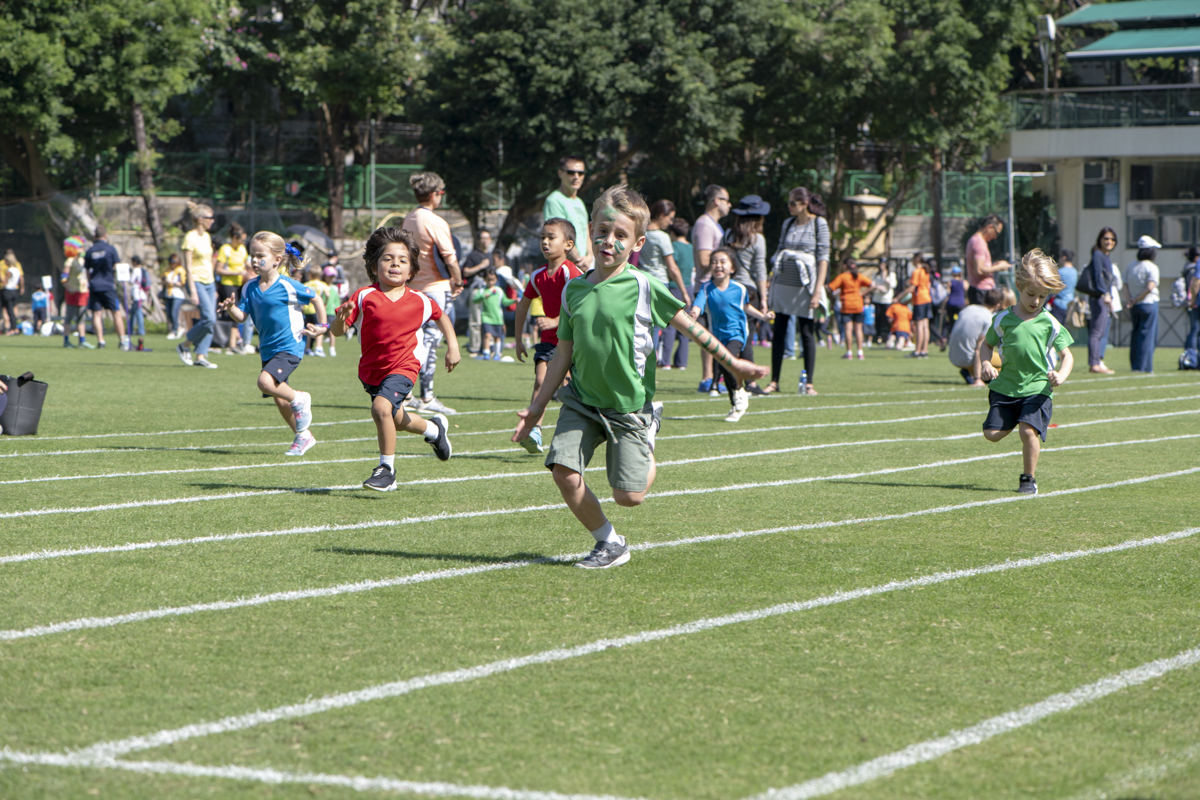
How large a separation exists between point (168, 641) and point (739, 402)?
780 centimetres

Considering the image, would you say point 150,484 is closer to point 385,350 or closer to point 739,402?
point 385,350

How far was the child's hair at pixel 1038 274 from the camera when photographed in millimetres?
8500

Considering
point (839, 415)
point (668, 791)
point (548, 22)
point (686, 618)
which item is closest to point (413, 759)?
point (668, 791)

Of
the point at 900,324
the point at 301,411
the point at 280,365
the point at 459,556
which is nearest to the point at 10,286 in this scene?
the point at 900,324

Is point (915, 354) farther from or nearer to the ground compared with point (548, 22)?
nearer to the ground

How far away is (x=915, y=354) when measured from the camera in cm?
2527

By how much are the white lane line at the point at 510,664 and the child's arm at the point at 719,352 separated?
0.98m

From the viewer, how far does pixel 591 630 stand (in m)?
4.88

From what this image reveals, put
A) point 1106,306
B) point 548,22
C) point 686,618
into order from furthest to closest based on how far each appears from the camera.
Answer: point 548,22
point 1106,306
point 686,618

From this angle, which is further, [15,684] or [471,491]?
[471,491]

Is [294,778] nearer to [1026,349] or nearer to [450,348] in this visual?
[450,348]

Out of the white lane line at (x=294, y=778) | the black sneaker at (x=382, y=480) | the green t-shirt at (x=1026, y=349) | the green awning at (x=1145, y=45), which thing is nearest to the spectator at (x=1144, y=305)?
the green t-shirt at (x=1026, y=349)

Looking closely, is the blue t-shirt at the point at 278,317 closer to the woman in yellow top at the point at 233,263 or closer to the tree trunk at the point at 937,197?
the woman in yellow top at the point at 233,263

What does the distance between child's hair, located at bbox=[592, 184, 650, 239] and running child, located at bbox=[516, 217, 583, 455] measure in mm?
3065
